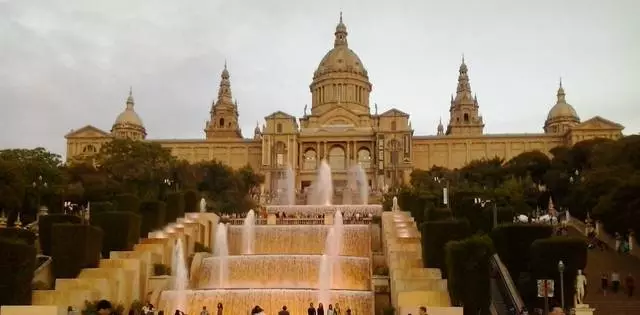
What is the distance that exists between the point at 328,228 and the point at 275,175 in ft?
235

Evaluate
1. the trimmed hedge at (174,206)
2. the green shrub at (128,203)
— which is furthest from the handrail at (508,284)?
the green shrub at (128,203)

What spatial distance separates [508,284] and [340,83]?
10023cm

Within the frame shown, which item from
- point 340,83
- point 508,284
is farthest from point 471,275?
point 340,83

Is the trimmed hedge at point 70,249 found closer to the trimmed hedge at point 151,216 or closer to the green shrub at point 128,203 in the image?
the trimmed hedge at point 151,216

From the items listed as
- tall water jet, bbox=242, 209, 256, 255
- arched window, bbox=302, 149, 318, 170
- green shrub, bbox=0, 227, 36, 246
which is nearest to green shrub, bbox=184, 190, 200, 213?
tall water jet, bbox=242, 209, 256, 255

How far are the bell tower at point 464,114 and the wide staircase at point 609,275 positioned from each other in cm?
8342

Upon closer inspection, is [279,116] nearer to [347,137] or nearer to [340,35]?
[347,137]

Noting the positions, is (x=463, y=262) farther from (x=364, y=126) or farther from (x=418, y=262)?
(x=364, y=126)

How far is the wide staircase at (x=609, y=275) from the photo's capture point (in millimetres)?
26391

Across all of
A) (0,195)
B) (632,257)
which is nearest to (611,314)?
(632,257)

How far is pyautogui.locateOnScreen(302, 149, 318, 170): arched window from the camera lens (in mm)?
111375

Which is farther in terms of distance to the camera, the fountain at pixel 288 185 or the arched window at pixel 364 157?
the arched window at pixel 364 157

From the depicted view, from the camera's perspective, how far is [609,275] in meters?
31.8

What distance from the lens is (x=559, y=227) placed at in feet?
143
